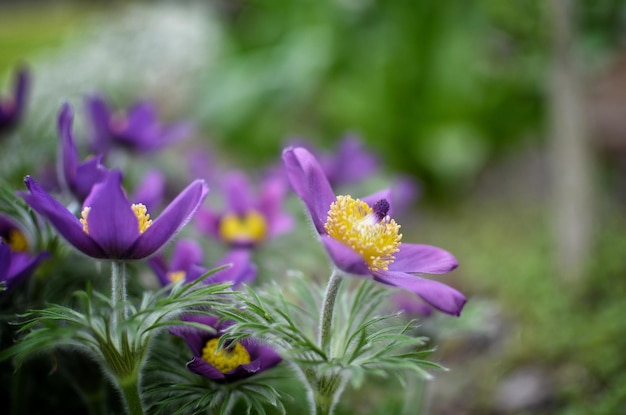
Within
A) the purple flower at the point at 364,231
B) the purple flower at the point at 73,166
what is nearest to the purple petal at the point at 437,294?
the purple flower at the point at 364,231

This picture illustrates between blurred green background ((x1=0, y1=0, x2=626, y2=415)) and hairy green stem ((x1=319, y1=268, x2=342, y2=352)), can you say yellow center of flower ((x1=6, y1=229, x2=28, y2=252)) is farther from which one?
hairy green stem ((x1=319, y1=268, x2=342, y2=352))

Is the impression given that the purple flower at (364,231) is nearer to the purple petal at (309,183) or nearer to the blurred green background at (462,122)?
the purple petal at (309,183)

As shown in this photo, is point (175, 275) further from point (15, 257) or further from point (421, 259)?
point (421, 259)

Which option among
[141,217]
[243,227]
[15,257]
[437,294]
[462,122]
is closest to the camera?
[437,294]

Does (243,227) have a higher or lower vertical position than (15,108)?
lower

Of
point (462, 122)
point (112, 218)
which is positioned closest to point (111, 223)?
point (112, 218)

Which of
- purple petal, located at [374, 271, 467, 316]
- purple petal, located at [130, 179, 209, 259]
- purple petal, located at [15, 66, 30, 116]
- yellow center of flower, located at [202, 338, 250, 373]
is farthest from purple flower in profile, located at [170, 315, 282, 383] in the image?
purple petal, located at [15, 66, 30, 116]
